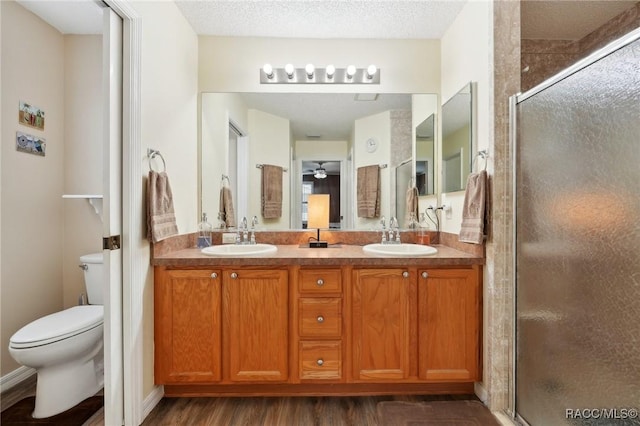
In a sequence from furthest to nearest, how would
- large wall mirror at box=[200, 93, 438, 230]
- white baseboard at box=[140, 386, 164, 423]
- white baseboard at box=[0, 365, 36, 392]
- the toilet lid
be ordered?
large wall mirror at box=[200, 93, 438, 230], white baseboard at box=[0, 365, 36, 392], white baseboard at box=[140, 386, 164, 423], the toilet lid

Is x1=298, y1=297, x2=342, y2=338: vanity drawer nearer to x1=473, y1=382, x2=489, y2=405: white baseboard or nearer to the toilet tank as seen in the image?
x1=473, y1=382, x2=489, y2=405: white baseboard

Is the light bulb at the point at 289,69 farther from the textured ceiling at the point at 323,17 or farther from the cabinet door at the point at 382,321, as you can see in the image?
the cabinet door at the point at 382,321

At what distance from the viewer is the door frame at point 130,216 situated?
1.51 metres

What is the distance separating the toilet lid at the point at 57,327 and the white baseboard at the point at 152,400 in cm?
51

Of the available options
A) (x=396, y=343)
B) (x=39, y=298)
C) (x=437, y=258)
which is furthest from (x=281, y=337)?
(x=39, y=298)

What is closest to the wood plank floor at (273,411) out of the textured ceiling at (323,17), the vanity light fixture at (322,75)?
the vanity light fixture at (322,75)

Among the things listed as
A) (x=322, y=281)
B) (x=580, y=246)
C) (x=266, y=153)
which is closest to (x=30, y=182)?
(x=266, y=153)

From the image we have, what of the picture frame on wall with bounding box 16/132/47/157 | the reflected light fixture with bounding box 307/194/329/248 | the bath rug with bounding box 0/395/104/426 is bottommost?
the bath rug with bounding box 0/395/104/426

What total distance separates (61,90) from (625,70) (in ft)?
10.4

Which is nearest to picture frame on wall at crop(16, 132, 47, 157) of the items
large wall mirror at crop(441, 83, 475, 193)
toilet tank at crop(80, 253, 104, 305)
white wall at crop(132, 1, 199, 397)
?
toilet tank at crop(80, 253, 104, 305)

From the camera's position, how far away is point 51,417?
1.62m

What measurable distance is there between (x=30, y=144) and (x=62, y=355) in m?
1.40

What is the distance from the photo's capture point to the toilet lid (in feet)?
4.95

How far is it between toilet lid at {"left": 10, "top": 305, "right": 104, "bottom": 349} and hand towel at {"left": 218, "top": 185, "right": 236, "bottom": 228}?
96cm
